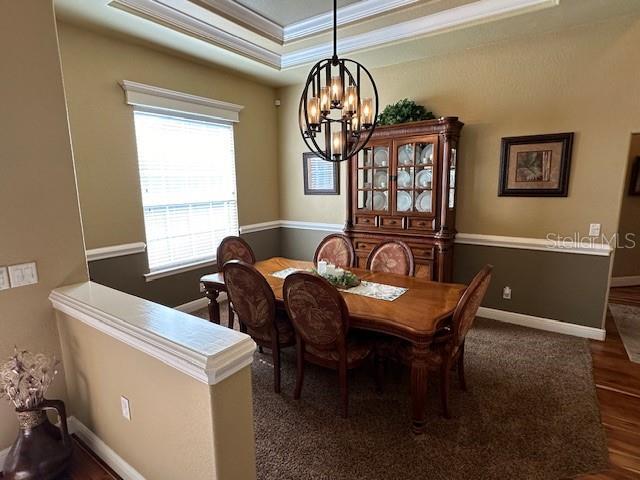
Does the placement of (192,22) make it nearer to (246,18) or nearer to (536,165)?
(246,18)

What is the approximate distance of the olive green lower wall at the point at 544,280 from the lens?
332cm

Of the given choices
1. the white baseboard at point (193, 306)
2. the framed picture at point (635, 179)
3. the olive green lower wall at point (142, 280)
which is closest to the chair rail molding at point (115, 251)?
the olive green lower wall at point (142, 280)

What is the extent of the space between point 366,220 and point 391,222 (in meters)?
0.32

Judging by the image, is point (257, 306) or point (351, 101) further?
point (257, 306)

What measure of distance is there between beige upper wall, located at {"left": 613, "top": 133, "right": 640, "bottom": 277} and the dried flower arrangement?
21.5 ft

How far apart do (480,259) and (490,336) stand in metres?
0.87

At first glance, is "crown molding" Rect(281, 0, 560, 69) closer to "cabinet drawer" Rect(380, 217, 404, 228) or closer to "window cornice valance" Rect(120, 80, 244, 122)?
"window cornice valance" Rect(120, 80, 244, 122)

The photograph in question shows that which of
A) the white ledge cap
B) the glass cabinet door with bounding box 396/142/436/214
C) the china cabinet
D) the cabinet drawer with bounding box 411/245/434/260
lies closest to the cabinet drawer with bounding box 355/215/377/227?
the china cabinet

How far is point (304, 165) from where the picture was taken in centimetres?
500

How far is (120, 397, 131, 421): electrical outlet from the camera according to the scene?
1.59m

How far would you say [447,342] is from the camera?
2.20 m

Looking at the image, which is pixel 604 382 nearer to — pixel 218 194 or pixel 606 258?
pixel 606 258

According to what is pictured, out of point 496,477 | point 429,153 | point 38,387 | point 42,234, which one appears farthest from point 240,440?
point 429,153

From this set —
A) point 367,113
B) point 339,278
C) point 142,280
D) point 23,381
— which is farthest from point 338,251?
point 23,381
